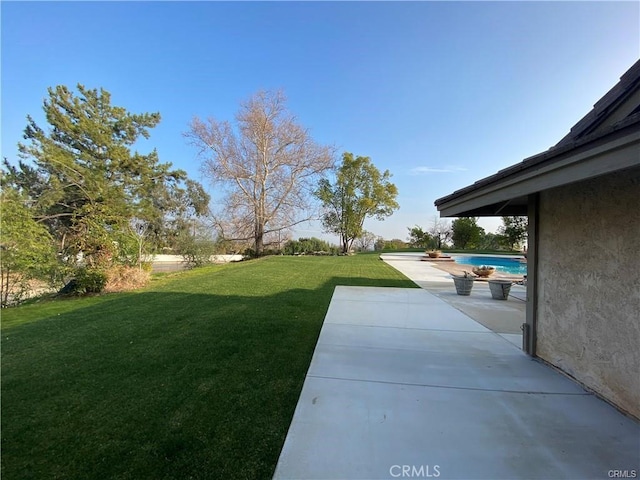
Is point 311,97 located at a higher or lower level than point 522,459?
higher

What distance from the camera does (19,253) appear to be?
620cm

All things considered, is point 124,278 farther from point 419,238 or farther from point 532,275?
point 419,238

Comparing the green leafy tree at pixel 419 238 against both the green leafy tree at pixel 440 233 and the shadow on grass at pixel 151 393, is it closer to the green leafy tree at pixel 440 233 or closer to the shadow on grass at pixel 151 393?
the green leafy tree at pixel 440 233

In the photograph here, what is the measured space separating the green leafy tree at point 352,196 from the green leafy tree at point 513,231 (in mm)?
9941

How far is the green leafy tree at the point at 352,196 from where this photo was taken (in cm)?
2948

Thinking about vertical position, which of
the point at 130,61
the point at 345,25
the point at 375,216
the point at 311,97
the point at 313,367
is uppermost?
the point at 311,97

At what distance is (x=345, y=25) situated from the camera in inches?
395

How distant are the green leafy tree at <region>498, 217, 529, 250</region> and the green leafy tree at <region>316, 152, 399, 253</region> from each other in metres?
9.94

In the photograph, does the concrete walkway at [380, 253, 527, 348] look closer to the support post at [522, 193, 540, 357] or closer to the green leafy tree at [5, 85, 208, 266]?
the support post at [522, 193, 540, 357]

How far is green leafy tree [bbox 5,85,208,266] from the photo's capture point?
844 centimetres

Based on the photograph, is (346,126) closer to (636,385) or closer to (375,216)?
(375,216)

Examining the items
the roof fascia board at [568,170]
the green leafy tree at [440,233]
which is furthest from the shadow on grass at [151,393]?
the green leafy tree at [440,233]

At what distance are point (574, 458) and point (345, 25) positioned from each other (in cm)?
1158

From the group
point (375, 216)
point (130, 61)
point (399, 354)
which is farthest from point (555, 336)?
point (375, 216)
